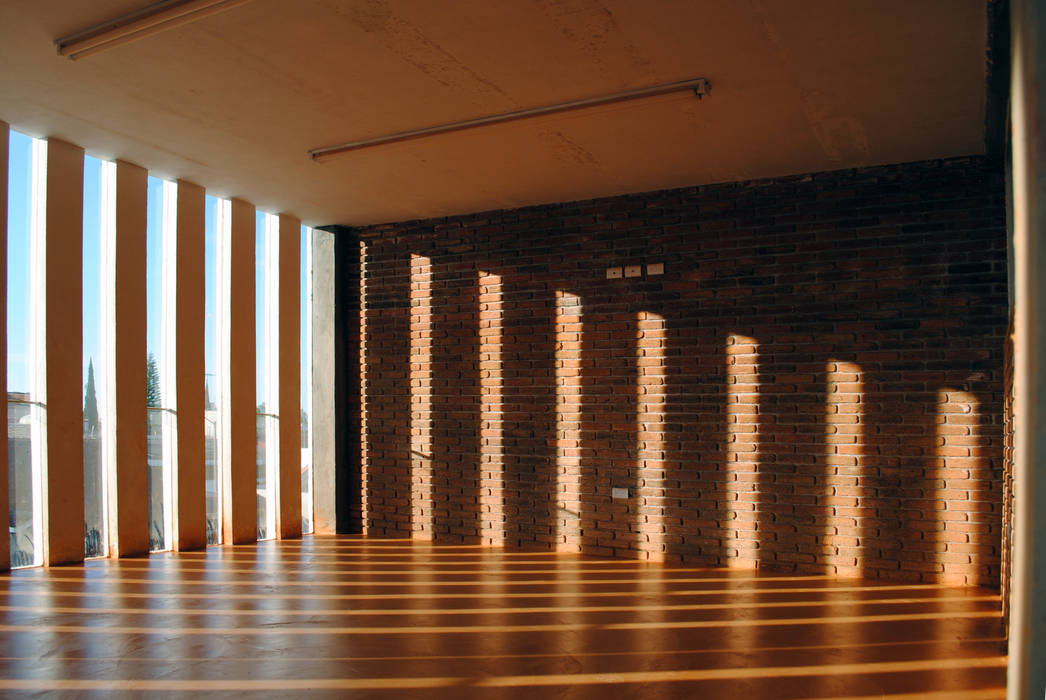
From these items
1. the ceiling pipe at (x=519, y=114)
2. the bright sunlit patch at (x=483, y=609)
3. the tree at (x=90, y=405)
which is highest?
the ceiling pipe at (x=519, y=114)

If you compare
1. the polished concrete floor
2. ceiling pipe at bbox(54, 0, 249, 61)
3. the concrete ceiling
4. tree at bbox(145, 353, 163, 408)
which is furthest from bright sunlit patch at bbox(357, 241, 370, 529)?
ceiling pipe at bbox(54, 0, 249, 61)

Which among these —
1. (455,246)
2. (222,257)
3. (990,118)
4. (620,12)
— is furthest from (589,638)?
(222,257)

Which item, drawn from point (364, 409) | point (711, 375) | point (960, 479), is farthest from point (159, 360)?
point (960, 479)

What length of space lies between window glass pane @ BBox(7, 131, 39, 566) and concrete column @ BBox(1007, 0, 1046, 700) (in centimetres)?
646

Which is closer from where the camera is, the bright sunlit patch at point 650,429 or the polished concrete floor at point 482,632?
the polished concrete floor at point 482,632

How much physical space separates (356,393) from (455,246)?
6.24 ft

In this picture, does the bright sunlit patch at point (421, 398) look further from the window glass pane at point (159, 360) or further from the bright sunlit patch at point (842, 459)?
the bright sunlit patch at point (842, 459)

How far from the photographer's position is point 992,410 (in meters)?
6.21

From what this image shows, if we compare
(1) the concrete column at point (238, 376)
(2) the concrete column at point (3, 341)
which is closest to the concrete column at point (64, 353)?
(2) the concrete column at point (3, 341)

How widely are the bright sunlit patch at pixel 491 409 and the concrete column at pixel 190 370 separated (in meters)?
2.55

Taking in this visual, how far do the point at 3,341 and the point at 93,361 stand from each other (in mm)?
901

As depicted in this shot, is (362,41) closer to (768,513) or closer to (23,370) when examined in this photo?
(23,370)

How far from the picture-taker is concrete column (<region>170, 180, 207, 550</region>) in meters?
7.46

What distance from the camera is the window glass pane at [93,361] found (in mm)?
6891
